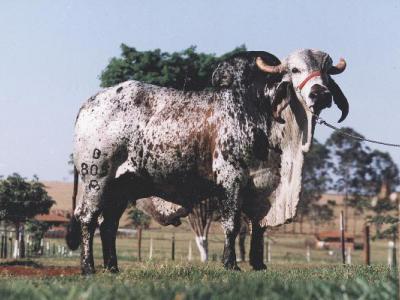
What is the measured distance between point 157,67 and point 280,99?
64.4ft

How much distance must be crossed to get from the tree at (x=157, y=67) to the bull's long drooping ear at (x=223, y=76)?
697 inches

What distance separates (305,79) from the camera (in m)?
10.4

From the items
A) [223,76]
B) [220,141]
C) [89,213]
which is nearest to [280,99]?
[223,76]

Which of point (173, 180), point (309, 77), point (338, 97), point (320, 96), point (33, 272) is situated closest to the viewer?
point (320, 96)

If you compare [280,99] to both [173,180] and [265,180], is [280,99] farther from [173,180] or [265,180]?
[173,180]

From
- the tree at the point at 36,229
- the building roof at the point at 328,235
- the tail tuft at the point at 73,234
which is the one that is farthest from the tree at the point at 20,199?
the building roof at the point at 328,235

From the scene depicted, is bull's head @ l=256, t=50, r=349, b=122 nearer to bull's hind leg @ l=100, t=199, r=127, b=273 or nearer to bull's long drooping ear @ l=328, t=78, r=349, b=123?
bull's long drooping ear @ l=328, t=78, r=349, b=123

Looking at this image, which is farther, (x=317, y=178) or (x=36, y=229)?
(x=317, y=178)

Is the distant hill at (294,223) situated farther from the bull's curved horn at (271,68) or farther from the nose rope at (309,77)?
the nose rope at (309,77)

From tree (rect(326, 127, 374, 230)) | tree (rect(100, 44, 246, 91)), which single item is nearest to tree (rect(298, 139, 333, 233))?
tree (rect(326, 127, 374, 230))

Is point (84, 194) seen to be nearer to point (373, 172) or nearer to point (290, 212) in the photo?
point (290, 212)

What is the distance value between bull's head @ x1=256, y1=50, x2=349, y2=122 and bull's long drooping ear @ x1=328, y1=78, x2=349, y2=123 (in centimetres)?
14

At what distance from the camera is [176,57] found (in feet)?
98.6

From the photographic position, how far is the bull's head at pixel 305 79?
10188mm
